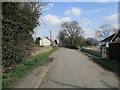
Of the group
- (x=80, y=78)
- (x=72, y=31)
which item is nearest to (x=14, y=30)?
(x=80, y=78)

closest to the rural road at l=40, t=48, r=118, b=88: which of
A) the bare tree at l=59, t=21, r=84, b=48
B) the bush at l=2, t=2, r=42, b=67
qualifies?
the bush at l=2, t=2, r=42, b=67

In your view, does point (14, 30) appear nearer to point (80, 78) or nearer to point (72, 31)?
point (80, 78)

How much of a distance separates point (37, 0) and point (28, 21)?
340 cm

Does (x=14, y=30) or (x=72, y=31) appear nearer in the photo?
(x=14, y=30)

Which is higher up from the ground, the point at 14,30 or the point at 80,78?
the point at 14,30

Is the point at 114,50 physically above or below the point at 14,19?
below

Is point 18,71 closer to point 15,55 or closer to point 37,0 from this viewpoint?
point 15,55

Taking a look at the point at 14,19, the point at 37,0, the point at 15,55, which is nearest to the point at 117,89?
the point at 15,55

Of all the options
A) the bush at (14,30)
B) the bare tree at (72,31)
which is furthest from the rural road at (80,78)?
the bare tree at (72,31)

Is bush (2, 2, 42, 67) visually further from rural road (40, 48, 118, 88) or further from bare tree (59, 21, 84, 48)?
bare tree (59, 21, 84, 48)

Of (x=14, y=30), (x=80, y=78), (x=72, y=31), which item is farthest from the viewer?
(x=72, y=31)

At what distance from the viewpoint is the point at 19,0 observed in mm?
10617

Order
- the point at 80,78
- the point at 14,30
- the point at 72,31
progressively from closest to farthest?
the point at 14,30, the point at 80,78, the point at 72,31

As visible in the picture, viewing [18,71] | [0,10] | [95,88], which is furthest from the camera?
[18,71]
